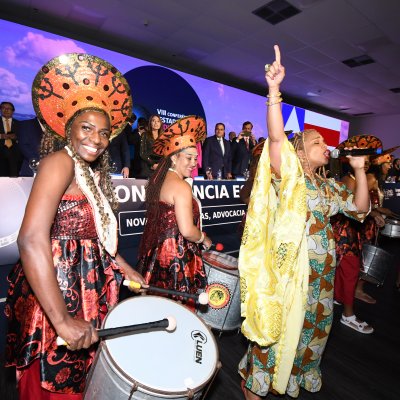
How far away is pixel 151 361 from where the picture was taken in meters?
0.96

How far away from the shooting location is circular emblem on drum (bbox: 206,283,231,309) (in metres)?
2.08

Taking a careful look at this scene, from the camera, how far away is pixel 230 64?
7.67 metres

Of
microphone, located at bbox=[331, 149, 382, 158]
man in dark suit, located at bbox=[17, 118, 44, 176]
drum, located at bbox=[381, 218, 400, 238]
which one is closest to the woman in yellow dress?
microphone, located at bbox=[331, 149, 382, 158]

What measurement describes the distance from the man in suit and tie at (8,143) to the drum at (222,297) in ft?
12.7

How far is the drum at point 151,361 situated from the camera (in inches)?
34.7

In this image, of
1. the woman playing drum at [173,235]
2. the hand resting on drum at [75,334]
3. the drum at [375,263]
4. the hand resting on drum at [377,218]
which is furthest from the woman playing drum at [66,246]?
the hand resting on drum at [377,218]

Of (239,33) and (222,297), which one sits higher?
(239,33)

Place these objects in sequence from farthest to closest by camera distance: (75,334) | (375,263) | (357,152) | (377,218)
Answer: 1. (377,218)
2. (375,263)
3. (357,152)
4. (75,334)

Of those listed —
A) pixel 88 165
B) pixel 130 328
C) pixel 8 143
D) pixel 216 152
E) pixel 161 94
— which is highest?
pixel 161 94

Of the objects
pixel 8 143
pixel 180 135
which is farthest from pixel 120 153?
pixel 180 135

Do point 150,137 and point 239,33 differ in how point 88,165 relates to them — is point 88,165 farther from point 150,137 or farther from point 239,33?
point 239,33

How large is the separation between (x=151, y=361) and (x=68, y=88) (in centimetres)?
120

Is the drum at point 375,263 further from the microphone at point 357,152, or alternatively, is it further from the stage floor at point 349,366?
the microphone at point 357,152

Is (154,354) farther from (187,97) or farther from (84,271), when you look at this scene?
(187,97)
